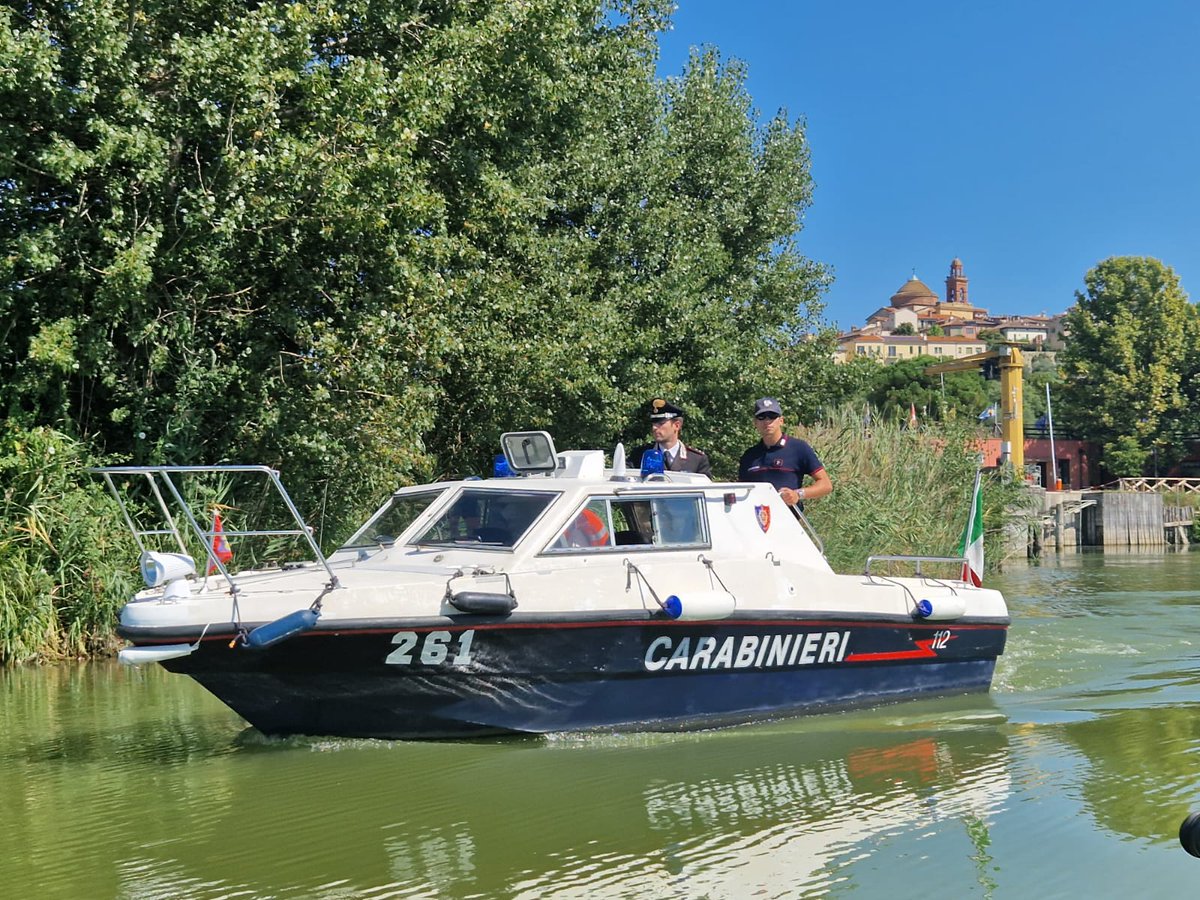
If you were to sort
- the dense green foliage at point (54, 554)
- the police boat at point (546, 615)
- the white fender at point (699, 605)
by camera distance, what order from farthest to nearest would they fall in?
the dense green foliage at point (54, 554)
the white fender at point (699, 605)
the police boat at point (546, 615)

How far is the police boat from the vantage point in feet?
23.7

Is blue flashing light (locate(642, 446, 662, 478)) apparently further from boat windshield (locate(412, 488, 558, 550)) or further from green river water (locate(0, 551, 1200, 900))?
green river water (locate(0, 551, 1200, 900))

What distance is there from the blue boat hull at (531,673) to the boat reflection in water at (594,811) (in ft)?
0.56

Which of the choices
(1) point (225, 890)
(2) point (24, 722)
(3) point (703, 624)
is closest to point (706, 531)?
(3) point (703, 624)

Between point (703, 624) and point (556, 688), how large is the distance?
1026 mm

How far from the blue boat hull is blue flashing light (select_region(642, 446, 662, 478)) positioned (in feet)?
4.06

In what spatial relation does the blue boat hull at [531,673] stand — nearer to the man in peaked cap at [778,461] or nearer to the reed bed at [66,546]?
the man in peaked cap at [778,461]

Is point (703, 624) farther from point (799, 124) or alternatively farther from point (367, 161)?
point (799, 124)

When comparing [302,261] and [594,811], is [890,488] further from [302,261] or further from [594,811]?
[594,811]

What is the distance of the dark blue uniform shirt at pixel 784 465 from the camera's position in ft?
31.7

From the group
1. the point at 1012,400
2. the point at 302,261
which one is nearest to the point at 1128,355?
the point at 1012,400

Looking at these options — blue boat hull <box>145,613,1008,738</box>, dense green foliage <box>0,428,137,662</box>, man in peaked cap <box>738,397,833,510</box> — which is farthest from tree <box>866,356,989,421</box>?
blue boat hull <box>145,613,1008,738</box>

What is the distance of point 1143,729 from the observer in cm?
846

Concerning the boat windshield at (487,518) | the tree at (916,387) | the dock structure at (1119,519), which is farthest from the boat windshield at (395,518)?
the tree at (916,387)
